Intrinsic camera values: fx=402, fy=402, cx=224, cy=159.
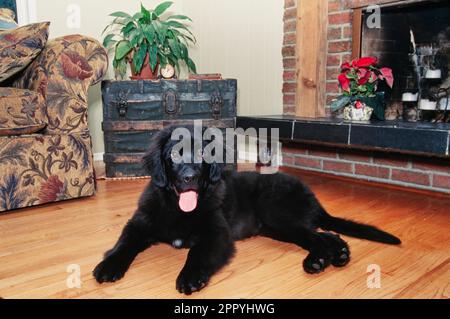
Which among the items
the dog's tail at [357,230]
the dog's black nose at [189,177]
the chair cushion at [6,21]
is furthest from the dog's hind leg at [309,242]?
the chair cushion at [6,21]

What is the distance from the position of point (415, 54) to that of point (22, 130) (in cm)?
219

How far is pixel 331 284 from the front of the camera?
48.1 inches

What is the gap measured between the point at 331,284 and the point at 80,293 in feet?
2.43

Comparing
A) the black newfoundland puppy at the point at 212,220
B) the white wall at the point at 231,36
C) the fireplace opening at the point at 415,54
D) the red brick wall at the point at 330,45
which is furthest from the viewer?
the white wall at the point at 231,36

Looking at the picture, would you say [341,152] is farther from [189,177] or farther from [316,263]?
[189,177]

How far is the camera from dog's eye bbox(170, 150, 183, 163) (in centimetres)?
133

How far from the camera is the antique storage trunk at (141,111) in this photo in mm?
2609

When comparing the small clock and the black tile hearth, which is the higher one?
the small clock

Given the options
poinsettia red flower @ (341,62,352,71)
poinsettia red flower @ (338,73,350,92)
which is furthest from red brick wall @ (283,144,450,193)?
poinsettia red flower @ (341,62,352,71)

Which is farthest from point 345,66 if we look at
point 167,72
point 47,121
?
point 47,121

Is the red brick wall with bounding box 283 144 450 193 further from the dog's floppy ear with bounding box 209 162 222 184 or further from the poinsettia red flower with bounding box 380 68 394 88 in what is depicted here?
the dog's floppy ear with bounding box 209 162 222 184

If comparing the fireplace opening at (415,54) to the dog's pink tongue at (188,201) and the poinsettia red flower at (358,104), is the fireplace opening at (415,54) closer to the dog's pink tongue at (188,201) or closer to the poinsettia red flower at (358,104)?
the poinsettia red flower at (358,104)

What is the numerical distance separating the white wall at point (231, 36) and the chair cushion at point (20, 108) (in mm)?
1398

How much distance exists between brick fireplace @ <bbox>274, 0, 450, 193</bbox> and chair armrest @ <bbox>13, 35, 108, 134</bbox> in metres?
1.11
